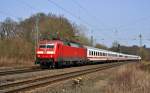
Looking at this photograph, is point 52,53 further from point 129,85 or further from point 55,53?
point 129,85

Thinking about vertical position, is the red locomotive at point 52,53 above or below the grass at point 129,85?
above

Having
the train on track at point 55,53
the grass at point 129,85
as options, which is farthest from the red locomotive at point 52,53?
the grass at point 129,85

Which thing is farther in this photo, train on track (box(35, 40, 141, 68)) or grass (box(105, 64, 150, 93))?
train on track (box(35, 40, 141, 68))

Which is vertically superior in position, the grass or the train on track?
the train on track

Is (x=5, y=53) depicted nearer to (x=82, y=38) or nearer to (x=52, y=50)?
(x=52, y=50)

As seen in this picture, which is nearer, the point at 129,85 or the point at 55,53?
the point at 129,85

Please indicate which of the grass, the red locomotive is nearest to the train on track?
the red locomotive

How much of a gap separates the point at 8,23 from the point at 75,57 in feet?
148

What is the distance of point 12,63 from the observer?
3897 cm

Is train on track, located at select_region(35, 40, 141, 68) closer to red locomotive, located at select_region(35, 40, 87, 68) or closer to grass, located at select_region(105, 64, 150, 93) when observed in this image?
red locomotive, located at select_region(35, 40, 87, 68)

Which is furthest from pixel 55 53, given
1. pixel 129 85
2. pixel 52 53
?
pixel 129 85

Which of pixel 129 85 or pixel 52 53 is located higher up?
pixel 52 53

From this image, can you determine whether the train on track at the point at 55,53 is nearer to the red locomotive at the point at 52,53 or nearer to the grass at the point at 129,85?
the red locomotive at the point at 52,53

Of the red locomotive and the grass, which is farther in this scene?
the red locomotive
